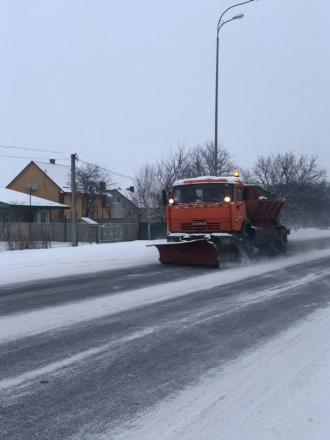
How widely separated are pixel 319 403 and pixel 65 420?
208cm

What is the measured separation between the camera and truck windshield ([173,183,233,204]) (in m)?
16.7

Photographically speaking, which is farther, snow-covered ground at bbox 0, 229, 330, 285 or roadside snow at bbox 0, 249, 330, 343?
snow-covered ground at bbox 0, 229, 330, 285

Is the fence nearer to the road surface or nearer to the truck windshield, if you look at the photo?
the truck windshield

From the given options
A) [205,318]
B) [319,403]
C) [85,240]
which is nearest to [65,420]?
[319,403]

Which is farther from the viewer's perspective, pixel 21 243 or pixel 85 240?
pixel 85 240

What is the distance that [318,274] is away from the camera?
45.8 feet

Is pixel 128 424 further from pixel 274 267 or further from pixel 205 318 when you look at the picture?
pixel 274 267

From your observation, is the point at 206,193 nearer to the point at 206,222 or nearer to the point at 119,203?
the point at 206,222

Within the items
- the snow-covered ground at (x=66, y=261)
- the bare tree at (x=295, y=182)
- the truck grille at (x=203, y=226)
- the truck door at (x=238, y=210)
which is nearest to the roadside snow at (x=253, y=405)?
the snow-covered ground at (x=66, y=261)

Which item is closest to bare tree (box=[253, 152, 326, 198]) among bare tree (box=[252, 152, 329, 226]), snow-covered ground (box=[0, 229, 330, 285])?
bare tree (box=[252, 152, 329, 226])

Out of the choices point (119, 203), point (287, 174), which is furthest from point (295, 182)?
point (119, 203)

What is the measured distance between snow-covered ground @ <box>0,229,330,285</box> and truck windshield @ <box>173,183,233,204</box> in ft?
8.34

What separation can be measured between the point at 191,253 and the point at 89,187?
4720 cm

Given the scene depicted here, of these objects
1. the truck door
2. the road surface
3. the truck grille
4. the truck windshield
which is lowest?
the road surface
